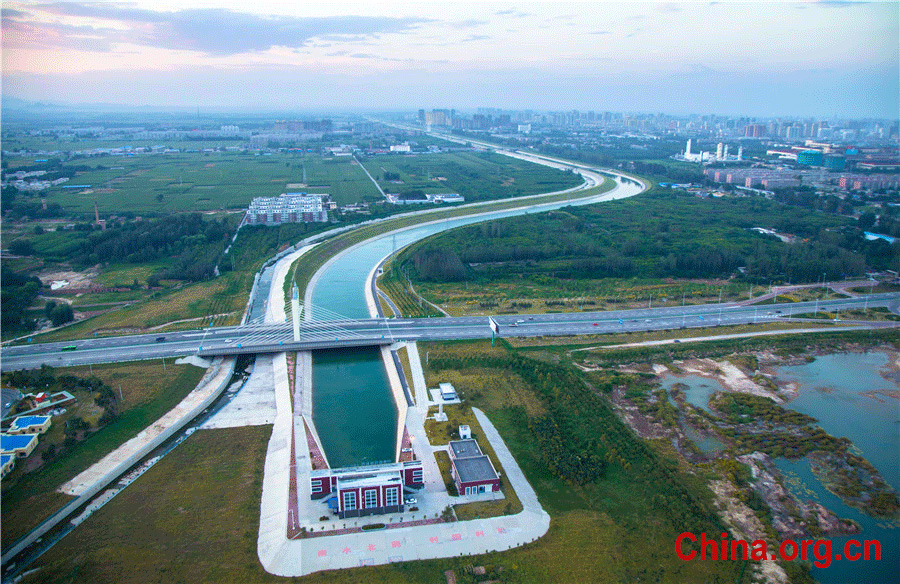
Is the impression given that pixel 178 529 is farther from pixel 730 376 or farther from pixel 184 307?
pixel 730 376

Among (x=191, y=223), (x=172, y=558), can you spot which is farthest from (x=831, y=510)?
(x=191, y=223)

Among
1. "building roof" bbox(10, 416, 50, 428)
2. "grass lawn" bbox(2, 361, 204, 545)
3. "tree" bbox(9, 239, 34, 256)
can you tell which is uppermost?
"tree" bbox(9, 239, 34, 256)

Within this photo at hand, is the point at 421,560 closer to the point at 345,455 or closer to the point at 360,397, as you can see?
the point at 345,455

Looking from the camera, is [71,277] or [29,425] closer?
[29,425]

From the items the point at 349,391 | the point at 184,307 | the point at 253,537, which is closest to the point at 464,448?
the point at 253,537

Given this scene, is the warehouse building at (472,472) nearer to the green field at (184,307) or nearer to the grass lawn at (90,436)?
the grass lawn at (90,436)
